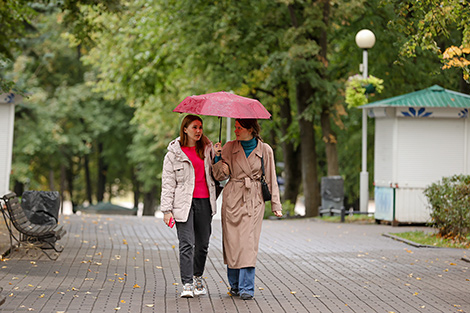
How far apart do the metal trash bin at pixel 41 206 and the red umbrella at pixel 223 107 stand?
19.1 ft

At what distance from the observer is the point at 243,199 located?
29.2ft

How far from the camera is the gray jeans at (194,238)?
28.7ft

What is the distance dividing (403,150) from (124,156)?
93.7ft

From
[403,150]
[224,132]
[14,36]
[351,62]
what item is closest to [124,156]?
[224,132]

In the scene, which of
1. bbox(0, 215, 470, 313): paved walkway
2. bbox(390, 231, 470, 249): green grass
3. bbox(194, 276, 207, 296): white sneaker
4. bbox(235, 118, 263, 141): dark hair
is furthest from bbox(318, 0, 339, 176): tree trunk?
bbox(194, 276, 207, 296): white sneaker

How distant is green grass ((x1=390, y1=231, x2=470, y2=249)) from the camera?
15.3m

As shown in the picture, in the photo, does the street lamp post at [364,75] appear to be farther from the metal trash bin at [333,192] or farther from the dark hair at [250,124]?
the dark hair at [250,124]

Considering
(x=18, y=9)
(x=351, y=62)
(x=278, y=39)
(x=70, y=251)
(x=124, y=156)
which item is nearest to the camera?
(x=70, y=251)

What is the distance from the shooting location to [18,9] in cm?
2141

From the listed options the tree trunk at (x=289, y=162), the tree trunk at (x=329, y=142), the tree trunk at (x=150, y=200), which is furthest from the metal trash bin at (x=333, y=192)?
the tree trunk at (x=150, y=200)

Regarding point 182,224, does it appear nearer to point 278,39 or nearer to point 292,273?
point 292,273

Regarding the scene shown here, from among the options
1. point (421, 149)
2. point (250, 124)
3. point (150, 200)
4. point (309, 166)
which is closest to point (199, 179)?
point (250, 124)

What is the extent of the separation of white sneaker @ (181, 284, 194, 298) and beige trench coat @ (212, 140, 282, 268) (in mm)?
462

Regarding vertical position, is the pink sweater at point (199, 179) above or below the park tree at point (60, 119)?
below
